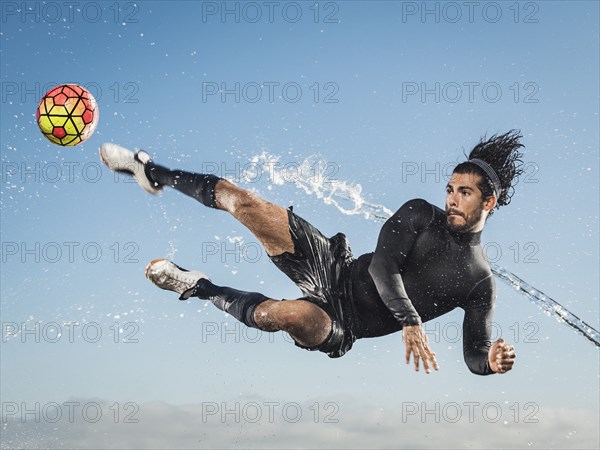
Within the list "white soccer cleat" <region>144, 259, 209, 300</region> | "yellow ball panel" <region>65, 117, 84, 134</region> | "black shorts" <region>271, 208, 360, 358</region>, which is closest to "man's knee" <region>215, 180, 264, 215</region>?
"black shorts" <region>271, 208, 360, 358</region>

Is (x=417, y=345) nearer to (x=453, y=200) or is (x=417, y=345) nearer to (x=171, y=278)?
(x=453, y=200)

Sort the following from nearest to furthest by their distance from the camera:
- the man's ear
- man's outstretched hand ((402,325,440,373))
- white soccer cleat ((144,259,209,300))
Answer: man's outstretched hand ((402,325,440,373))
the man's ear
white soccer cleat ((144,259,209,300))

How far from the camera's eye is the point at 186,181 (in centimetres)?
945

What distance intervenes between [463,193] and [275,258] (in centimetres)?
236

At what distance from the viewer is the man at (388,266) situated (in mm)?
8656

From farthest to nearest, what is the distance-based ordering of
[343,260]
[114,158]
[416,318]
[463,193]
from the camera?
1. [114,158]
2. [343,260]
3. [463,193]
4. [416,318]

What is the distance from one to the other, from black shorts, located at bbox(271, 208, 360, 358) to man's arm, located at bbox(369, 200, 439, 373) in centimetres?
78

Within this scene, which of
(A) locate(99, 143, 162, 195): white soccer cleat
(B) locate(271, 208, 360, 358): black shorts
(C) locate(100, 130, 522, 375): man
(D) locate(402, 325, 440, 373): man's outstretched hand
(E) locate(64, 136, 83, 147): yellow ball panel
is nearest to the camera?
(D) locate(402, 325, 440, 373): man's outstretched hand

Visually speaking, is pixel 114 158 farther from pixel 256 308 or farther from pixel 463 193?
pixel 463 193

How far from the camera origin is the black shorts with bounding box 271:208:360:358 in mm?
A: 9102

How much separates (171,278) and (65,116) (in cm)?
286

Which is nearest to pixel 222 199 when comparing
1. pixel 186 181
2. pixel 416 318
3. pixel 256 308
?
pixel 186 181

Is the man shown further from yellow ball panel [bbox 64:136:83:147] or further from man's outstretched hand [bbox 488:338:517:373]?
yellow ball panel [bbox 64:136:83:147]

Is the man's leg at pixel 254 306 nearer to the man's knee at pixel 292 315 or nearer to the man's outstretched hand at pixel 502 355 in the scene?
the man's knee at pixel 292 315
